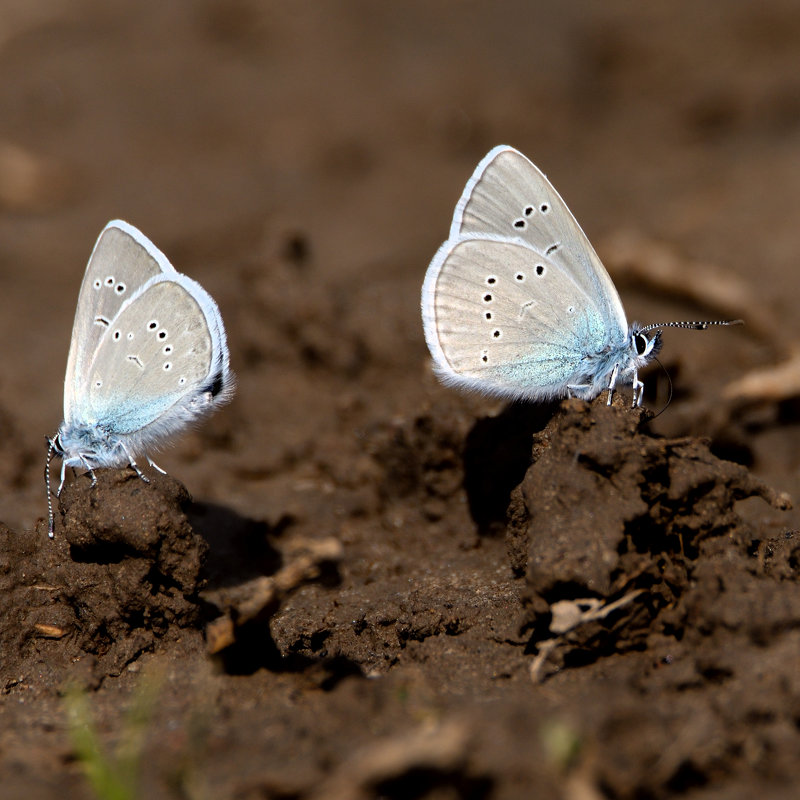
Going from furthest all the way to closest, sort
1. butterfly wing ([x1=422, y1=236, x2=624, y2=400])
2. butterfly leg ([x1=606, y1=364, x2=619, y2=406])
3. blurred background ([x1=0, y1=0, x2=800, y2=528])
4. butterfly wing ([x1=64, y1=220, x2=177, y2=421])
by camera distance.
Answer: blurred background ([x1=0, y1=0, x2=800, y2=528]) → butterfly wing ([x1=64, y1=220, x2=177, y2=421]) → butterfly wing ([x1=422, y1=236, x2=624, y2=400]) → butterfly leg ([x1=606, y1=364, x2=619, y2=406])

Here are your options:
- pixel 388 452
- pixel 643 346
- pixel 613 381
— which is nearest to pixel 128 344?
pixel 388 452

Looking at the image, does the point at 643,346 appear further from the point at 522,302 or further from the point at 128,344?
the point at 128,344

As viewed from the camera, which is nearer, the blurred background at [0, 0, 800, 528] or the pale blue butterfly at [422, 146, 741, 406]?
the pale blue butterfly at [422, 146, 741, 406]

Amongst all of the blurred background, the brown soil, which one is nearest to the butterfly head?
the brown soil

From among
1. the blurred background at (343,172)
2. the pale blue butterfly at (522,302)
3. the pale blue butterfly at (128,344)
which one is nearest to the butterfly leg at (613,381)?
the pale blue butterfly at (522,302)

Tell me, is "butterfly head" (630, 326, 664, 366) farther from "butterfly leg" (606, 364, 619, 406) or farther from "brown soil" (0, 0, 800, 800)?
"brown soil" (0, 0, 800, 800)
